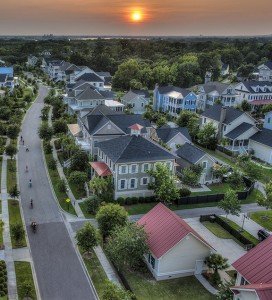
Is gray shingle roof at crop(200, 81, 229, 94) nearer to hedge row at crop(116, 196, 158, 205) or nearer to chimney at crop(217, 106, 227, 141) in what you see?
chimney at crop(217, 106, 227, 141)

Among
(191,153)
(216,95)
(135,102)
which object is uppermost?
(216,95)

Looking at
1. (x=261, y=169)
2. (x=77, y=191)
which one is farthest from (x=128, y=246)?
(x=261, y=169)

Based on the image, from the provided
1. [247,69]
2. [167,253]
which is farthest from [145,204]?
[247,69]

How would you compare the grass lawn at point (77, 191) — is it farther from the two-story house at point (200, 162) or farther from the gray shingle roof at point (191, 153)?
the gray shingle roof at point (191, 153)

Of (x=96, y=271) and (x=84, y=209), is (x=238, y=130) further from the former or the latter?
(x=96, y=271)

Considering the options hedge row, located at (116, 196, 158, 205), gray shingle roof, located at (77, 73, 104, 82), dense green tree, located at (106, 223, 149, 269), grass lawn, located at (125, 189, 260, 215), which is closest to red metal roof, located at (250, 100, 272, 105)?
gray shingle roof, located at (77, 73, 104, 82)

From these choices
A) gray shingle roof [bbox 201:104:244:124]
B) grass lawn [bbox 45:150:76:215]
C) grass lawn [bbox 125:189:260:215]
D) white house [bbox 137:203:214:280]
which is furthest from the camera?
gray shingle roof [bbox 201:104:244:124]

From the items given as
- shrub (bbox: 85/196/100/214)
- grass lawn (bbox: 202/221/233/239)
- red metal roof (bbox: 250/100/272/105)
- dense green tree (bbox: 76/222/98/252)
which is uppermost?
red metal roof (bbox: 250/100/272/105)
